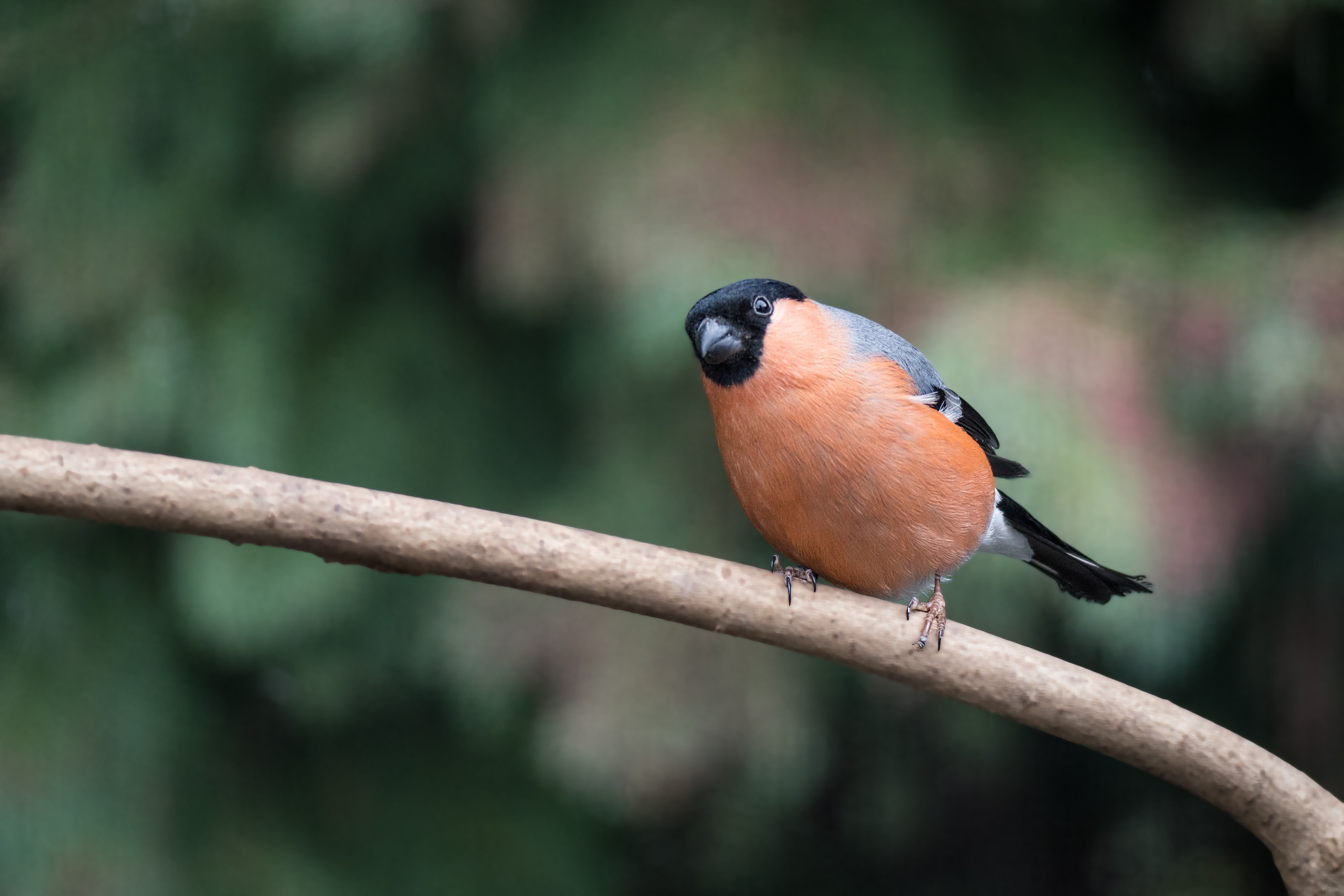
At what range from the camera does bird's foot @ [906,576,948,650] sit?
1.60 metres

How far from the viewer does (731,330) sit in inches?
71.4

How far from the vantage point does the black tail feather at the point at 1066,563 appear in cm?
207

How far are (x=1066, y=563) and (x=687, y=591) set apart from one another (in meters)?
0.95

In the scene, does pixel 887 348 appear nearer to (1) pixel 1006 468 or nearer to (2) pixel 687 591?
(1) pixel 1006 468

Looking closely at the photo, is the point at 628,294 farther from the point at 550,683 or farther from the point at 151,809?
the point at 151,809

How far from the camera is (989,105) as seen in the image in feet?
9.96

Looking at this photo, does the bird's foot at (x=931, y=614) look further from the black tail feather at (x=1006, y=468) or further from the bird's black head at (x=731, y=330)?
the bird's black head at (x=731, y=330)

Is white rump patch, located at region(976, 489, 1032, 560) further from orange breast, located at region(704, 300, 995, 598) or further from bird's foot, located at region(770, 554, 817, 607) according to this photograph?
bird's foot, located at region(770, 554, 817, 607)

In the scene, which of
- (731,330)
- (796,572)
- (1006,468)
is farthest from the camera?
(1006,468)

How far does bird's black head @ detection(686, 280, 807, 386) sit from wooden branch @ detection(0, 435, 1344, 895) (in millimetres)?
377

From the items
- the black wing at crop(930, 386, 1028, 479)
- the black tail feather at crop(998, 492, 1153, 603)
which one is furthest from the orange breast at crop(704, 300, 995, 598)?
the black tail feather at crop(998, 492, 1153, 603)

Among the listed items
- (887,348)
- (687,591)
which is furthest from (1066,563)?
(687,591)

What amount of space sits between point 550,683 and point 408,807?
78 cm

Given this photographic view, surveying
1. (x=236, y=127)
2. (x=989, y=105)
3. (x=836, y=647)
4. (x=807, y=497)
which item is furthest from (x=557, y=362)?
(x=836, y=647)
